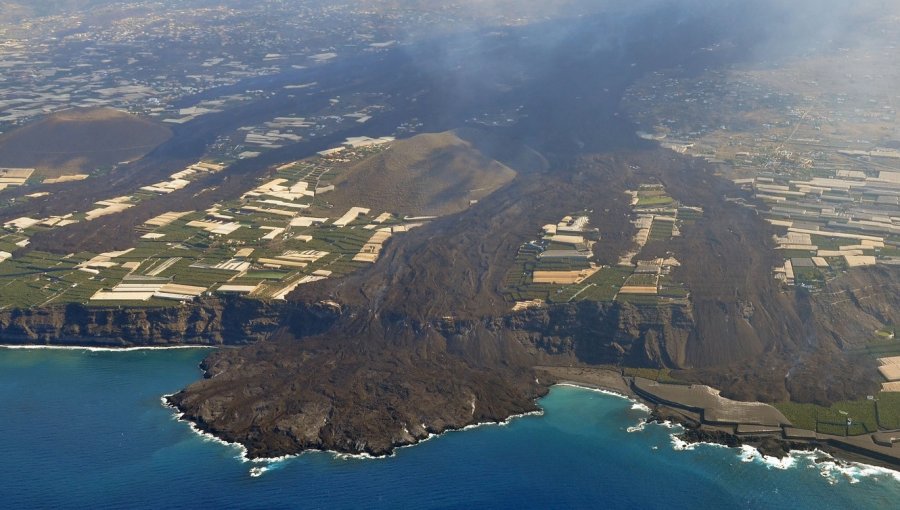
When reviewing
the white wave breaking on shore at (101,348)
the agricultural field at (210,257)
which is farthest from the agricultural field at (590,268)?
the white wave breaking on shore at (101,348)

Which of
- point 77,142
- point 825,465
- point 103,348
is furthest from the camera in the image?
point 77,142

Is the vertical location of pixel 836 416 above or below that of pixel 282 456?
above

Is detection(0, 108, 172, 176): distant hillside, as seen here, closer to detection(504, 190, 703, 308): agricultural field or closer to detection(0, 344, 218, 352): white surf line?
detection(0, 344, 218, 352): white surf line

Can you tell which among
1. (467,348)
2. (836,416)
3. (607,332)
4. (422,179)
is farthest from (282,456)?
(422,179)

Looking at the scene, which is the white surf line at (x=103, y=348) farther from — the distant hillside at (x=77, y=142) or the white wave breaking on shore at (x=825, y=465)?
the distant hillside at (x=77, y=142)

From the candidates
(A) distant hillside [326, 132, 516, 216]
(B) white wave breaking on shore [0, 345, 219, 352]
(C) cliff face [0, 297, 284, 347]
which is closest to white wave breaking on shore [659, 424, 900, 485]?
(C) cliff face [0, 297, 284, 347]

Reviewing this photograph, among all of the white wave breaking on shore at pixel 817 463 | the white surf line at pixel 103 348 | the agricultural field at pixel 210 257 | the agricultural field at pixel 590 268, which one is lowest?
the white surf line at pixel 103 348

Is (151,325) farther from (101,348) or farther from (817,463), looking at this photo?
(817,463)
